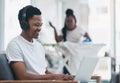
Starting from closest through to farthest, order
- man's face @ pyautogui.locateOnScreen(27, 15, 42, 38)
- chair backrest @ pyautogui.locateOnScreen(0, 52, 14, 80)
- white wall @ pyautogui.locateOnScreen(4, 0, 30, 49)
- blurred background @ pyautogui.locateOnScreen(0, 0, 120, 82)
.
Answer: chair backrest @ pyautogui.locateOnScreen(0, 52, 14, 80) → man's face @ pyautogui.locateOnScreen(27, 15, 42, 38) → white wall @ pyautogui.locateOnScreen(4, 0, 30, 49) → blurred background @ pyautogui.locateOnScreen(0, 0, 120, 82)

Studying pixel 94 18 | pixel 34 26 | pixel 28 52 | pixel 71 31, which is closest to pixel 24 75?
pixel 28 52

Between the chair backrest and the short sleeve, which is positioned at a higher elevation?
the short sleeve

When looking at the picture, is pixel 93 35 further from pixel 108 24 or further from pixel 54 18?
pixel 54 18

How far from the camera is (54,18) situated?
22.0 feet

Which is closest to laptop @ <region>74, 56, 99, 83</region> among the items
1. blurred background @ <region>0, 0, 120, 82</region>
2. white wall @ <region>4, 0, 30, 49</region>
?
white wall @ <region>4, 0, 30, 49</region>

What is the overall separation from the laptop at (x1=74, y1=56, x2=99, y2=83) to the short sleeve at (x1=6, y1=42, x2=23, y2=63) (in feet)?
1.62

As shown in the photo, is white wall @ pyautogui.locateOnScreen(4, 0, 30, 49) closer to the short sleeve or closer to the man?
the man

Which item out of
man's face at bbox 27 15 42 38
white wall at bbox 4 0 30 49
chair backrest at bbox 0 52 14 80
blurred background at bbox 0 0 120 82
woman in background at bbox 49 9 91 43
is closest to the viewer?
chair backrest at bbox 0 52 14 80

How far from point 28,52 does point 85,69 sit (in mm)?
486

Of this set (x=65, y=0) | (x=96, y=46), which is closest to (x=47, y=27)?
(x=65, y=0)

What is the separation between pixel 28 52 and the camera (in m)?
2.40

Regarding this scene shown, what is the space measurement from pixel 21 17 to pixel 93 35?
4388mm

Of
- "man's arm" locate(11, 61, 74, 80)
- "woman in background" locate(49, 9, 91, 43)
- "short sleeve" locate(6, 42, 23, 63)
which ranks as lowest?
"man's arm" locate(11, 61, 74, 80)

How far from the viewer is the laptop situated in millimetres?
2420
